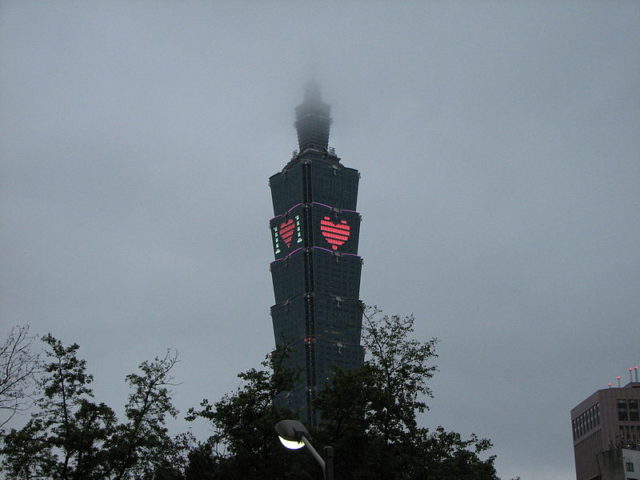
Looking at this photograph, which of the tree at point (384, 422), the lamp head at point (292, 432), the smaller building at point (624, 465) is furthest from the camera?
the smaller building at point (624, 465)

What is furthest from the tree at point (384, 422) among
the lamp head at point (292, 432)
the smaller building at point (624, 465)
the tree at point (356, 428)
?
the smaller building at point (624, 465)

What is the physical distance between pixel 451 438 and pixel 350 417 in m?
7.36

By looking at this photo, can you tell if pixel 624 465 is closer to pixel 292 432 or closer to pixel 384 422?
pixel 384 422

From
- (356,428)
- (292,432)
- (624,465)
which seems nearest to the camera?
(292,432)

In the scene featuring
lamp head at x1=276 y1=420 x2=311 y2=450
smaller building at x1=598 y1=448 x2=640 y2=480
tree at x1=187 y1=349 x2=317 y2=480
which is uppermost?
smaller building at x1=598 y1=448 x2=640 y2=480

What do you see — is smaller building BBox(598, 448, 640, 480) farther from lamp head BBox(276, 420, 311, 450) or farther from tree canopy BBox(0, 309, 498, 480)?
lamp head BBox(276, 420, 311, 450)

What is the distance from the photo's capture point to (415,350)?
178 feet

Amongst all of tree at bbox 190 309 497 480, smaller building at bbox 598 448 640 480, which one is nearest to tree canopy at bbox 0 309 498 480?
tree at bbox 190 309 497 480

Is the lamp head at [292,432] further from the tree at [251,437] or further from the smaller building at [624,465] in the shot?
the smaller building at [624,465]

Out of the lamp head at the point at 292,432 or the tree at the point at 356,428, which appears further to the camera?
the tree at the point at 356,428

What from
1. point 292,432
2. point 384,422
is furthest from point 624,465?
point 292,432

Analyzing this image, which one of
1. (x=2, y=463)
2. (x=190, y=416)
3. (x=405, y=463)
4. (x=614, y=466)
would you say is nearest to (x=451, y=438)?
(x=405, y=463)

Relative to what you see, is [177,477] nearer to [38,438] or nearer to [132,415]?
[132,415]

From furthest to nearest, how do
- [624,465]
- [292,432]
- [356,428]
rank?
1. [624,465]
2. [356,428]
3. [292,432]
